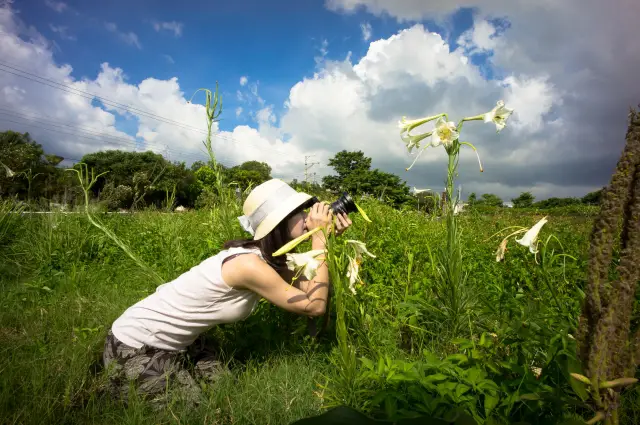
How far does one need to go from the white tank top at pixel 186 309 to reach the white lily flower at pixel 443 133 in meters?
1.09

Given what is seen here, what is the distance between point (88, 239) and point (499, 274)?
16.5ft

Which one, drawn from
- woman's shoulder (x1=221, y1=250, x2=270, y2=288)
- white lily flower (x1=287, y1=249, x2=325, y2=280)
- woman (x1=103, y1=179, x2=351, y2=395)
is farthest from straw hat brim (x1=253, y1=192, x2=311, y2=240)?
white lily flower (x1=287, y1=249, x2=325, y2=280)

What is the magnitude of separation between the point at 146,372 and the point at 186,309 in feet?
1.27

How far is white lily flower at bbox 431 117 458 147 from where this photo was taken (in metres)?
1.50

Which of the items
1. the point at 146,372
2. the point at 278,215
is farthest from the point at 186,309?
→ the point at 278,215

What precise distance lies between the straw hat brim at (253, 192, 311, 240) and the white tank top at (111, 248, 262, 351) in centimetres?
15

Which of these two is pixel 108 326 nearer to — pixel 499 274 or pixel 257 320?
pixel 257 320

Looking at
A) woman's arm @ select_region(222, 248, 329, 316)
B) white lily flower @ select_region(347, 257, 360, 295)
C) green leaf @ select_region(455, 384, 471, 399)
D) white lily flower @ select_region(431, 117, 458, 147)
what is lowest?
green leaf @ select_region(455, 384, 471, 399)

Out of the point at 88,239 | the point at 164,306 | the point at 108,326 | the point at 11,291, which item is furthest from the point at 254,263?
the point at 88,239

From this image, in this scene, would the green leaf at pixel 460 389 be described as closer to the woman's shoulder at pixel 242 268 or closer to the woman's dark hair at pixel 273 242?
the woman's shoulder at pixel 242 268

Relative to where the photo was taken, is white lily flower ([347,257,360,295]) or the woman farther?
the woman

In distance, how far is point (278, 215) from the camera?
1829mm

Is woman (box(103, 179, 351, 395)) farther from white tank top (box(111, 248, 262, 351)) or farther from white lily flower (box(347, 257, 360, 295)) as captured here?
white lily flower (box(347, 257, 360, 295))

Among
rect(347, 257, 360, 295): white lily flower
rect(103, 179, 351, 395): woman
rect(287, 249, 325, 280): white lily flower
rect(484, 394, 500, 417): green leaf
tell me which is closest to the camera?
rect(484, 394, 500, 417): green leaf
